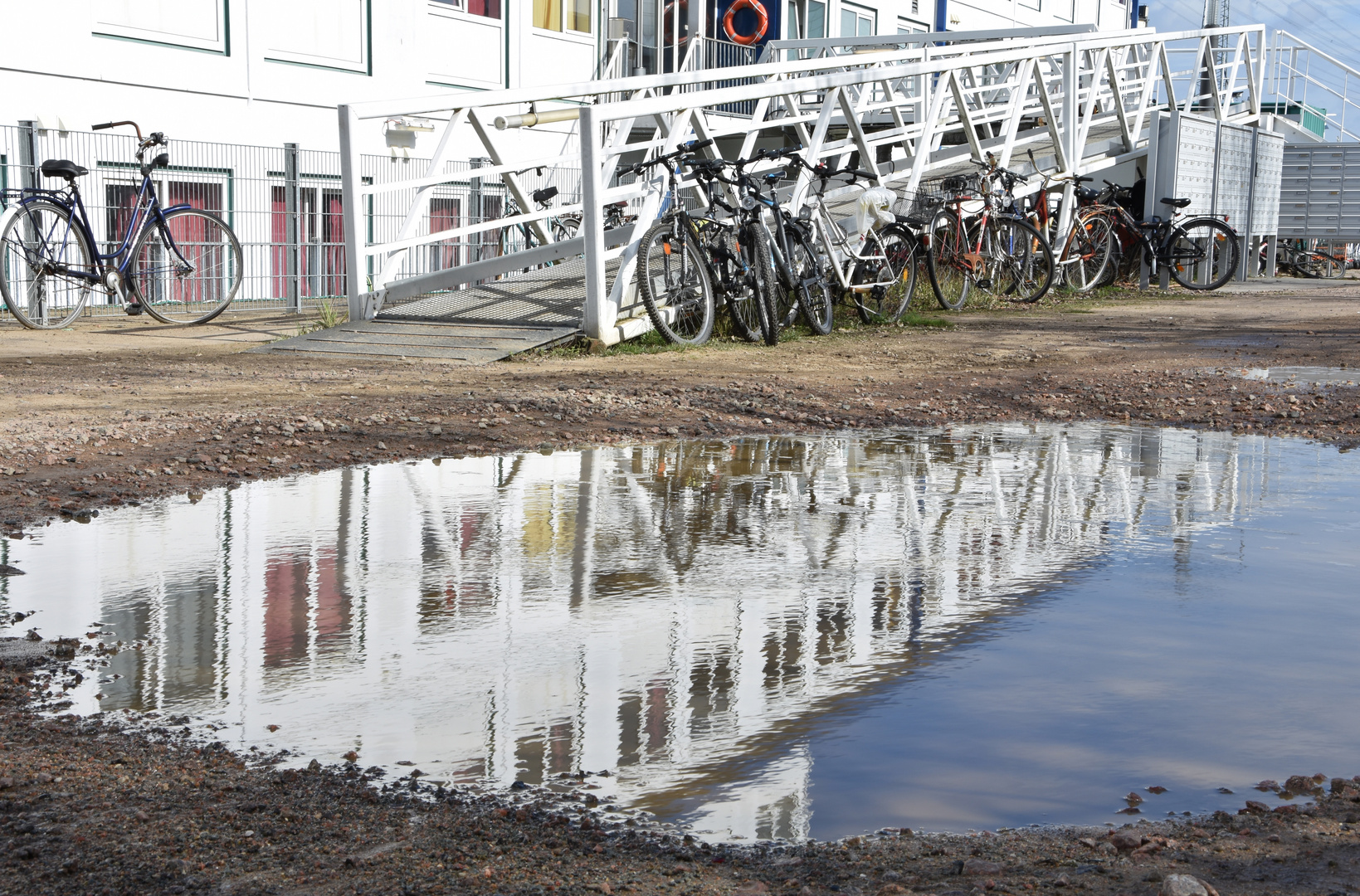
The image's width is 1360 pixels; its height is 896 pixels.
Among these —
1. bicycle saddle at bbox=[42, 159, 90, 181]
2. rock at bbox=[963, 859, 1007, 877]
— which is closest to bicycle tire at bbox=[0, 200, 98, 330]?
bicycle saddle at bbox=[42, 159, 90, 181]

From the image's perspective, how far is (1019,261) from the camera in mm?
15109

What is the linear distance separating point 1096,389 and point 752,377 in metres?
1.98

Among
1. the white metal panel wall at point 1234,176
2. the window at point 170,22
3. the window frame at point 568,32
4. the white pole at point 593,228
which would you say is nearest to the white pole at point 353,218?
the white pole at point 593,228

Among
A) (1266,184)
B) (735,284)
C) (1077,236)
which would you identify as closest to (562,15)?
(1077,236)

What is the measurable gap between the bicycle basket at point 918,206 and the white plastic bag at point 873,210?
763mm

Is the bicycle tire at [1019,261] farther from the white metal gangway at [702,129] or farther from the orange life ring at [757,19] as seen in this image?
the orange life ring at [757,19]

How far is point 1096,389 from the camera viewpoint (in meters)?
8.42

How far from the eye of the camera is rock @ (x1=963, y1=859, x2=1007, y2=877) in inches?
89.5

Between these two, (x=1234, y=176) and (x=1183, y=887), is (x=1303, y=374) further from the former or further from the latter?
(x=1234, y=176)

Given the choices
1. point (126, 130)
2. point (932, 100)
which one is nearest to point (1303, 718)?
point (932, 100)

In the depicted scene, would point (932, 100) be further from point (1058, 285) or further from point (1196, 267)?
point (1196, 267)

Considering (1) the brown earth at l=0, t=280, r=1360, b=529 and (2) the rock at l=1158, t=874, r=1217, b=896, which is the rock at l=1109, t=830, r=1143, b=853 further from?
(1) the brown earth at l=0, t=280, r=1360, b=529

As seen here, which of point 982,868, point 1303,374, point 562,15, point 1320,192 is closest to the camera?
point 982,868

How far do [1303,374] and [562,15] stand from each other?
1738 centimetres
